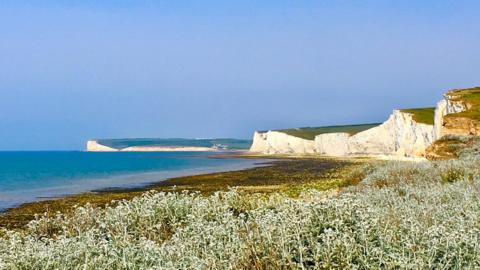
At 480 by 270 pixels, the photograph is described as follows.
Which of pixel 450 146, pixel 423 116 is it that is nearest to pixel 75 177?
pixel 450 146

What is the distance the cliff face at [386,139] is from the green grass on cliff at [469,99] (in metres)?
0.55

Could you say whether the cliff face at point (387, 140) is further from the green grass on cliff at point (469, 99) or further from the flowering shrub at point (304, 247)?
the flowering shrub at point (304, 247)

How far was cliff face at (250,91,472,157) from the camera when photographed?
1641 inches

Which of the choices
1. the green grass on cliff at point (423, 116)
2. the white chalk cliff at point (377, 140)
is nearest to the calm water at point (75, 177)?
the white chalk cliff at point (377, 140)

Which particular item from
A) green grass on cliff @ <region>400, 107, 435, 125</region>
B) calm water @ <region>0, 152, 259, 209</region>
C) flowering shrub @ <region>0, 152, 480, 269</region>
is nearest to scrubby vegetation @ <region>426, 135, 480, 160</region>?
flowering shrub @ <region>0, 152, 480, 269</region>

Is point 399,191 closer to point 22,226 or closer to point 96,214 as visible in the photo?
point 96,214

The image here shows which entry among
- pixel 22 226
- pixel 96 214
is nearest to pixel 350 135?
pixel 22 226

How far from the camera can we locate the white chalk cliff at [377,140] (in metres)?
66.5

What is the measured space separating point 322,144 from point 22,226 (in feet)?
400

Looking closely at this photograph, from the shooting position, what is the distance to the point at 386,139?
112 metres

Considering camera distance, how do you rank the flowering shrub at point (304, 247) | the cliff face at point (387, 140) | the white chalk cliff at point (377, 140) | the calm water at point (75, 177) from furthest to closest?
1. the cliff face at point (387, 140)
2. the white chalk cliff at point (377, 140)
3. the calm water at point (75, 177)
4. the flowering shrub at point (304, 247)

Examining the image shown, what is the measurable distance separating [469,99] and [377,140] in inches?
2991

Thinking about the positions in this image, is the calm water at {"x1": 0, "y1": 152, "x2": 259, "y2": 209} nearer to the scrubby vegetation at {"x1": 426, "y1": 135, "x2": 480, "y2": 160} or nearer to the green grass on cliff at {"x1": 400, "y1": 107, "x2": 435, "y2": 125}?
the scrubby vegetation at {"x1": 426, "y1": 135, "x2": 480, "y2": 160}

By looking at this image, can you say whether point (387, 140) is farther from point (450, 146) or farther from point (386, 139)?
point (450, 146)
